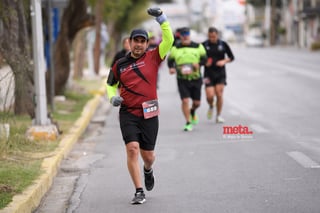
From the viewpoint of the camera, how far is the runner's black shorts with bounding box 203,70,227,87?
583 inches

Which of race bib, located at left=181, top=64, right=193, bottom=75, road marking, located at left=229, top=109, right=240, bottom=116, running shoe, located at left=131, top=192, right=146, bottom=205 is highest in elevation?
race bib, located at left=181, top=64, right=193, bottom=75

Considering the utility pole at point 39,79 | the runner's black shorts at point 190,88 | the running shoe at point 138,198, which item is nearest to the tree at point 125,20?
the runner's black shorts at point 190,88

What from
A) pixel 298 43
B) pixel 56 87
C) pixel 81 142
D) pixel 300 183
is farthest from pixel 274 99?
pixel 298 43

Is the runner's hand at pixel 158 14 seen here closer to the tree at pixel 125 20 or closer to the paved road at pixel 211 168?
the paved road at pixel 211 168

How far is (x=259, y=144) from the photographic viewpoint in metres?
11.9

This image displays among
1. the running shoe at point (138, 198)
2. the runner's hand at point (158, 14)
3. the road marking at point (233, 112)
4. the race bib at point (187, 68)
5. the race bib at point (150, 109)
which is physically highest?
the runner's hand at point (158, 14)

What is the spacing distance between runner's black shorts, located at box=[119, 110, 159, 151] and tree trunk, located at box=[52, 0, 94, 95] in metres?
10.2

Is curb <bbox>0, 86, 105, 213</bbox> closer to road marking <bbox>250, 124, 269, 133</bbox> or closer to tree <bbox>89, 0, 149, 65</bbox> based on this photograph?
road marking <bbox>250, 124, 269, 133</bbox>

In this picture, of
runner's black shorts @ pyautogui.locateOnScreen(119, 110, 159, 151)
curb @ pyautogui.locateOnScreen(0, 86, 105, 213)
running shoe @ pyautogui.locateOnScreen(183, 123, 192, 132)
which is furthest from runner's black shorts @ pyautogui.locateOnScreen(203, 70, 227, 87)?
runner's black shorts @ pyautogui.locateOnScreen(119, 110, 159, 151)

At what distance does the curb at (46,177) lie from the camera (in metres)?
7.32

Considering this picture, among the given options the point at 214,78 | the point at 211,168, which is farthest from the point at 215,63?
the point at 211,168

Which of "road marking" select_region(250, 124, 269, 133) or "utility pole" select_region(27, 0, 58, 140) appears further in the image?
"road marking" select_region(250, 124, 269, 133)

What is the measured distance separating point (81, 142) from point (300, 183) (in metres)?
5.84

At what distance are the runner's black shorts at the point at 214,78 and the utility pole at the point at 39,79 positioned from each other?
3806mm
